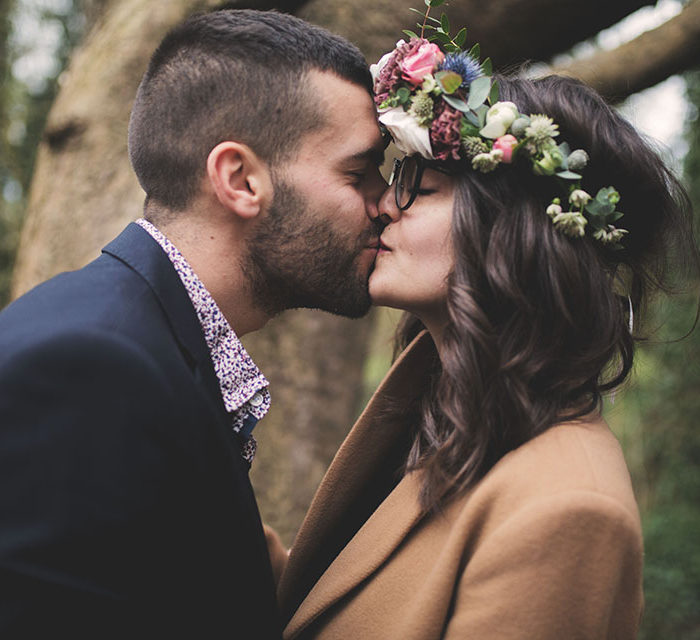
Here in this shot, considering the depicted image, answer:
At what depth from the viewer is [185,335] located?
6.62 feet

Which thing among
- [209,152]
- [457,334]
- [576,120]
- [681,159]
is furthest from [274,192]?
[681,159]

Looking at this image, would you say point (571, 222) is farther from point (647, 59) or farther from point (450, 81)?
point (647, 59)

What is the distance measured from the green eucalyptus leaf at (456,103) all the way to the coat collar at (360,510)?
34.3 inches

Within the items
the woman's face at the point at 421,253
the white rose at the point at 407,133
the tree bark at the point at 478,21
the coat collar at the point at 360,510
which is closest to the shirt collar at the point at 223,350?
the coat collar at the point at 360,510

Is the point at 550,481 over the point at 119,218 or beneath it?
over

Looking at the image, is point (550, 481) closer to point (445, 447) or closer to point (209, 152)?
point (445, 447)

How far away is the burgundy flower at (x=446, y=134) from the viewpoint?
2104 millimetres

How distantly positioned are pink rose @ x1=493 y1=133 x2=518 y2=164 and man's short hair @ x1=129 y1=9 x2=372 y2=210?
68cm

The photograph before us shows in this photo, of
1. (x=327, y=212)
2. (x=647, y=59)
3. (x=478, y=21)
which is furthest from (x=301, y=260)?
(x=647, y=59)

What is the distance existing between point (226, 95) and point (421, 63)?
0.66 metres

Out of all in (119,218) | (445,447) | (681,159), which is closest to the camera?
(445,447)

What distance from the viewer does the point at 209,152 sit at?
239 centimetres

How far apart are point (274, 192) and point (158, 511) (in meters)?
1.17

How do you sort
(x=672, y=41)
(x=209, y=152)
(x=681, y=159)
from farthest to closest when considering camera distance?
1. (x=681, y=159)
2. (x=672, y=41)
3. (x=209, y=152)
